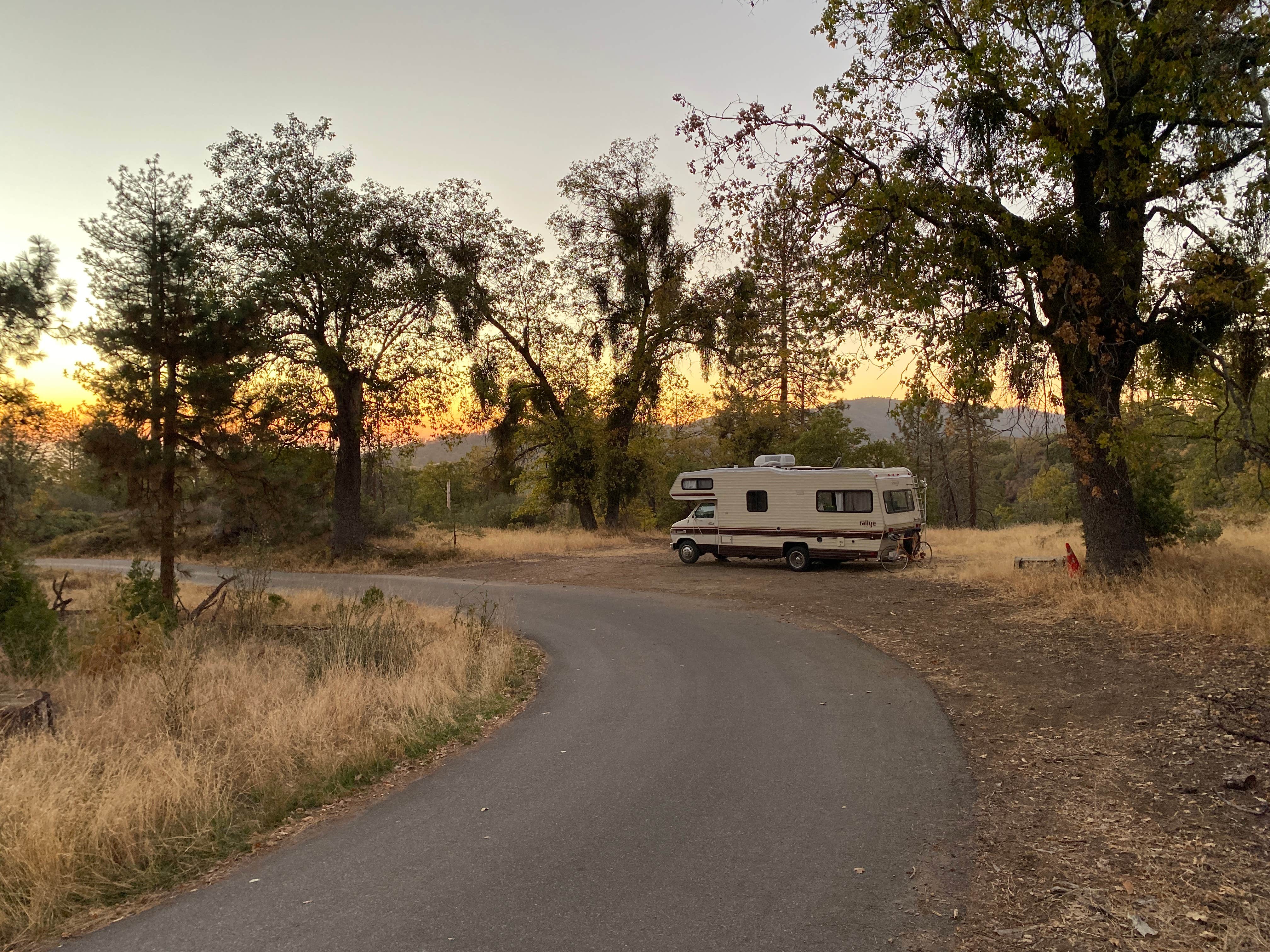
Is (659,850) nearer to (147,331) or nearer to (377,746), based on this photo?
(377,746)

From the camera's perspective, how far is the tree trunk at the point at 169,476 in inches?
543

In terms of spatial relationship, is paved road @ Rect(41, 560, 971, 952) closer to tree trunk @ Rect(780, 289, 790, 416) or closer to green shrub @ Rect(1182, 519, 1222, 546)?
tree trunk @ Rect(780, 289, 790, 416)

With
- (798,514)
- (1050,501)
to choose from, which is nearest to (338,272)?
(798,514)

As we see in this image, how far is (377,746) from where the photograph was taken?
689 cm

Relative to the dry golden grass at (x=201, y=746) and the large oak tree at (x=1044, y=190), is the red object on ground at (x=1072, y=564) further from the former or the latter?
the dry golden grass at (x=201, y=746)

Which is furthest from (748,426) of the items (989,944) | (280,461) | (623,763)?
(989,944)

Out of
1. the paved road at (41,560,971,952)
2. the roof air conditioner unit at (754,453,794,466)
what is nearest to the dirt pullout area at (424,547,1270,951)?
the paved road at (41,560,971,952)

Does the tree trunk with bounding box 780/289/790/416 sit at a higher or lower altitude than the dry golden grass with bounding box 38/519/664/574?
higher

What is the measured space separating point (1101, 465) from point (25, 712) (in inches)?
608

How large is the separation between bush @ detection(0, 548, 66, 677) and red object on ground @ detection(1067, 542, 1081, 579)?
663 inches

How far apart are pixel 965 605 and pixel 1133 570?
2775 millimetres

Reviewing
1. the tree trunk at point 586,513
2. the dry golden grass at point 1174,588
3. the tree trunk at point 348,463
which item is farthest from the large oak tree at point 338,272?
the dry golden grass at point 1174,588

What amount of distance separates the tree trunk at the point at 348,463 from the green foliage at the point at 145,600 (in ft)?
44.6

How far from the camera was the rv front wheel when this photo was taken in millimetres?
20688
